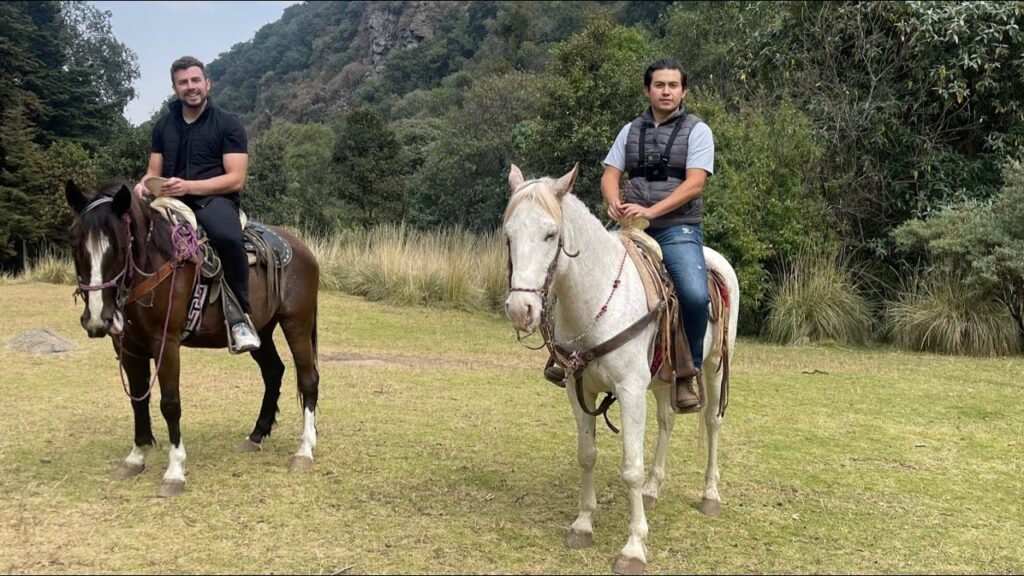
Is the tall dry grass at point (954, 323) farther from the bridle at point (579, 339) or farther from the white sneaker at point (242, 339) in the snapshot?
the white sneaker at point (242, 339)

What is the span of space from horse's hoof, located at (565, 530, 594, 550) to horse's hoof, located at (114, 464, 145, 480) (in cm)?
262

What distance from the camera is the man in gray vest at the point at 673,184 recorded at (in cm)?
332

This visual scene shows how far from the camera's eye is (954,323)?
942cm

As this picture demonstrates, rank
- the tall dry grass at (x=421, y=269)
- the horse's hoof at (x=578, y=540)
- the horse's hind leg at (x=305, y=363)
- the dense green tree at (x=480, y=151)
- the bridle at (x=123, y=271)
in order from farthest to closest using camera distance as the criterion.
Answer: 1. the dense green tree at (x=480, y=151)
2. the tall dry grass at (x=421, y=269)
3. the horse's hind leg at (x=305, y=363)
4. the bridle at (x=123, y=271)
5. the horse's hoof at (x=578, y=540)

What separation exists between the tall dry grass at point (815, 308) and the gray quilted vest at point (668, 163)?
7395 millimetres

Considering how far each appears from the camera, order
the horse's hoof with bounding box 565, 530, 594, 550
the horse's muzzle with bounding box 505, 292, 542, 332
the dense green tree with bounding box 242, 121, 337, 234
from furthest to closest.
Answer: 1. the dense green tree with bounding box 242, 121, 337, 234
2. the horse's hoof with bounding box 565, 530, 594, 550
3. the horse's muzzle with bounding box 505, 292, 542, 332

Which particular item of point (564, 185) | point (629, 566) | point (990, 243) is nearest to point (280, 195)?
point (990, 243)

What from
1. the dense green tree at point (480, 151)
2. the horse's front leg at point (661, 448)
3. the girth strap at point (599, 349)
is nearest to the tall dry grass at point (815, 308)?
the horse's front leg at point (661, 448)

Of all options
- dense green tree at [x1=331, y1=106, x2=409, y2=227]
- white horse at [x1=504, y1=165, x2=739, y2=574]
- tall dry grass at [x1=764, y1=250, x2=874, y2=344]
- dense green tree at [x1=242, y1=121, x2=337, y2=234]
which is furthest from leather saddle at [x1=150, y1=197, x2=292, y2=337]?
dense green tree at [x1=331, y1=106, x2=409, y2=227]

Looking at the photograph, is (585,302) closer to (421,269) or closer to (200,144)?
(200,144)

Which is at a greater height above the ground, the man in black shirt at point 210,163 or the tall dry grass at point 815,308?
the man in black shirt at point 210,163

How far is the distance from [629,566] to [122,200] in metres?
3.02

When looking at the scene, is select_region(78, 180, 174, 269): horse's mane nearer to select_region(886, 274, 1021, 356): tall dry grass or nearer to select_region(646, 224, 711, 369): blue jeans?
select_region(646, 224, 711, 369): blue jeans

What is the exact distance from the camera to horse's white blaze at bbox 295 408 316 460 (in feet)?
14.4
